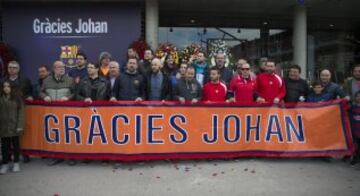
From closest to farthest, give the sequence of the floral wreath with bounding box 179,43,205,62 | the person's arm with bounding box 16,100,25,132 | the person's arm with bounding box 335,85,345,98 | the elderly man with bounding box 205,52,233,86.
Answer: the person's arm with bounding box 16,100,25,132 < the person's arm with bounding box 335,85,345,98 < the elderly man with bounding box 205,52,233,86 < the floral wreath with bounding box 179,43,205,62

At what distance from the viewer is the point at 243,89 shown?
835 cm

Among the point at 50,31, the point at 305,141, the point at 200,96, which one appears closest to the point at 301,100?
the point at 305,141

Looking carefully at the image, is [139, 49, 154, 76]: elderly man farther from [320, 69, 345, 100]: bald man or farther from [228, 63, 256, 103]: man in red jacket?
[320, 69, 345, 100]: bald man

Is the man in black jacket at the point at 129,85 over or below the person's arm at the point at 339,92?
over

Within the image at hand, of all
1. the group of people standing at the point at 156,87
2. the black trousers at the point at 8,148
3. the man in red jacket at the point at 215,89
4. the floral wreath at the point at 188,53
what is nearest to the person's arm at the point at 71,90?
the group of people standing at the point at 156,87

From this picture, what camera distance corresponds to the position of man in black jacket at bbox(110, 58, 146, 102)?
793cm

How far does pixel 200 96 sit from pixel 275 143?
1544 mm

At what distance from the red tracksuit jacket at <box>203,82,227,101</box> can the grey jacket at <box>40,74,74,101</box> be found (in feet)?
Answer: 7.79

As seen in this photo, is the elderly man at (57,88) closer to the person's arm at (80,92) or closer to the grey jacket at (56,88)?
the grey jacket at (56,88)

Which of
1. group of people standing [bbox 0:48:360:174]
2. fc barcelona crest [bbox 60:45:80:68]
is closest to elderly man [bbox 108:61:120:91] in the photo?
group of people standing [bbox 0:48:360:174]

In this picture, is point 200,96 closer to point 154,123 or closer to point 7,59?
point 154,123

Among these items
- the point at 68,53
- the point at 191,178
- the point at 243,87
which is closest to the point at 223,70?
Result: the point at 243,87

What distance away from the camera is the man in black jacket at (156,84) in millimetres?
8180

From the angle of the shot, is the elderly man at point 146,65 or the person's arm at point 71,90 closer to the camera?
the person's arm at point 71,90
